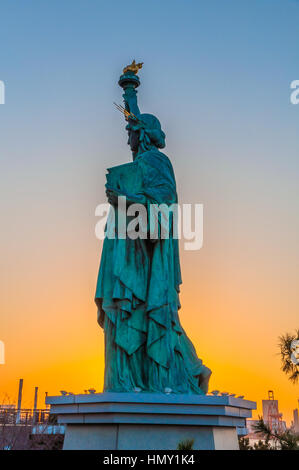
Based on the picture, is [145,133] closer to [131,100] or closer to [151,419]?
[131,100]

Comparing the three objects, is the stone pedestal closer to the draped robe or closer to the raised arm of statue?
the draped robe

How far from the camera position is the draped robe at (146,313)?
32.0 ft

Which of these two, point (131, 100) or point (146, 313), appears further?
point (131, 100)

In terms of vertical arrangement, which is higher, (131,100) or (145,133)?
(131,100)

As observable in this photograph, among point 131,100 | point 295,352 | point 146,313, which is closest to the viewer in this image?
point 295,352

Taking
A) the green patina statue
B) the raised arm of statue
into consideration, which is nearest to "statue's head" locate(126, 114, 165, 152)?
the raised arm of statue

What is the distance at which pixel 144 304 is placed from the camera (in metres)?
10.2

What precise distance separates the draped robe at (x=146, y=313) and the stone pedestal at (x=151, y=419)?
26.9 inches

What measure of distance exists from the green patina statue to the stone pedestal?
2.14 feet

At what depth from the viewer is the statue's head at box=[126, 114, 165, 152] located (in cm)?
1146

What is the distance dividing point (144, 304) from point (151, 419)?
2295 millimetres

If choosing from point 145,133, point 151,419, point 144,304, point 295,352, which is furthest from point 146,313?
point 145,133

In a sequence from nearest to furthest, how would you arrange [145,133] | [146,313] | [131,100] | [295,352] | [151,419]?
[151,419] → [295,352] → [146,313] → [145,133] → [131,100]

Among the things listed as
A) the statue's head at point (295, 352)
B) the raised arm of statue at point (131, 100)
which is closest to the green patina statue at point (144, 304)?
the raised arm of statue at point (131, 100)
